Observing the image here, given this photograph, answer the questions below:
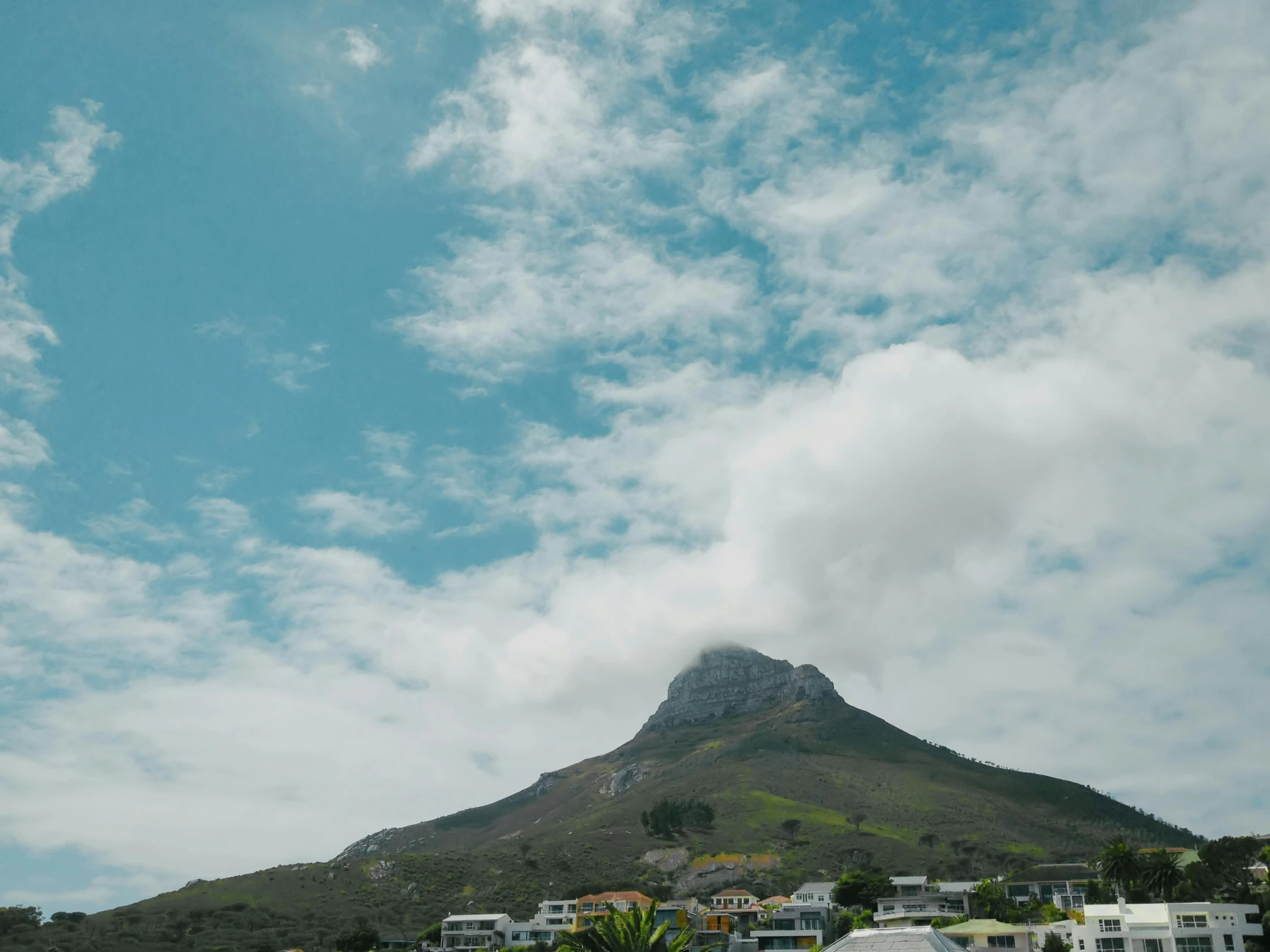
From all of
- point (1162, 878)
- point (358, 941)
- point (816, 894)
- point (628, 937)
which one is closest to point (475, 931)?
point (358, 941)

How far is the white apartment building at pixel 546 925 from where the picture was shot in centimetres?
15825

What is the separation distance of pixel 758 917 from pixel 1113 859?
4762cm

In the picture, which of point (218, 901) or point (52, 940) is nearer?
point (52, 940)

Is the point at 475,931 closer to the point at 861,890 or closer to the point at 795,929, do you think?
the point at 795,929

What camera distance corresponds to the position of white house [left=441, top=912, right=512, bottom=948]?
157500mm

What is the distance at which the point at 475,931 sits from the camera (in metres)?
159

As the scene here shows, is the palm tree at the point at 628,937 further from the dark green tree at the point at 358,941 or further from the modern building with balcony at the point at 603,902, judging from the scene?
the dark green tree at the point at 358,941

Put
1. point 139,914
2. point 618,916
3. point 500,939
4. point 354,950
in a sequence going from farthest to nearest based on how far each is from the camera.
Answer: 1. point 139,914
2. point 500,939
3. point 354,950
4. point 618,916

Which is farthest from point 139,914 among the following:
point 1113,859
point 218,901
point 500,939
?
point 1113,859

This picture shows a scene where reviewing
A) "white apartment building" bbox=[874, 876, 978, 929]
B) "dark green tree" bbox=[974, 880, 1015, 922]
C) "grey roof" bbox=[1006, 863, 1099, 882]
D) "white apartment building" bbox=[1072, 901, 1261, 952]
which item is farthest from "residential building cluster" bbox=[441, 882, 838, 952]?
"white apartment building" bbox=[1072, 901, 1261, 952]

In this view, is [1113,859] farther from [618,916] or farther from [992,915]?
[618,916]

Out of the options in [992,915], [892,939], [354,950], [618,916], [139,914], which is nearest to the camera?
[618,916]

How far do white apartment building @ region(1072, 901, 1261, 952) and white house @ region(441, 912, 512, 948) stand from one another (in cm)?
8570

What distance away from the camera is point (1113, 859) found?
13062 cm
